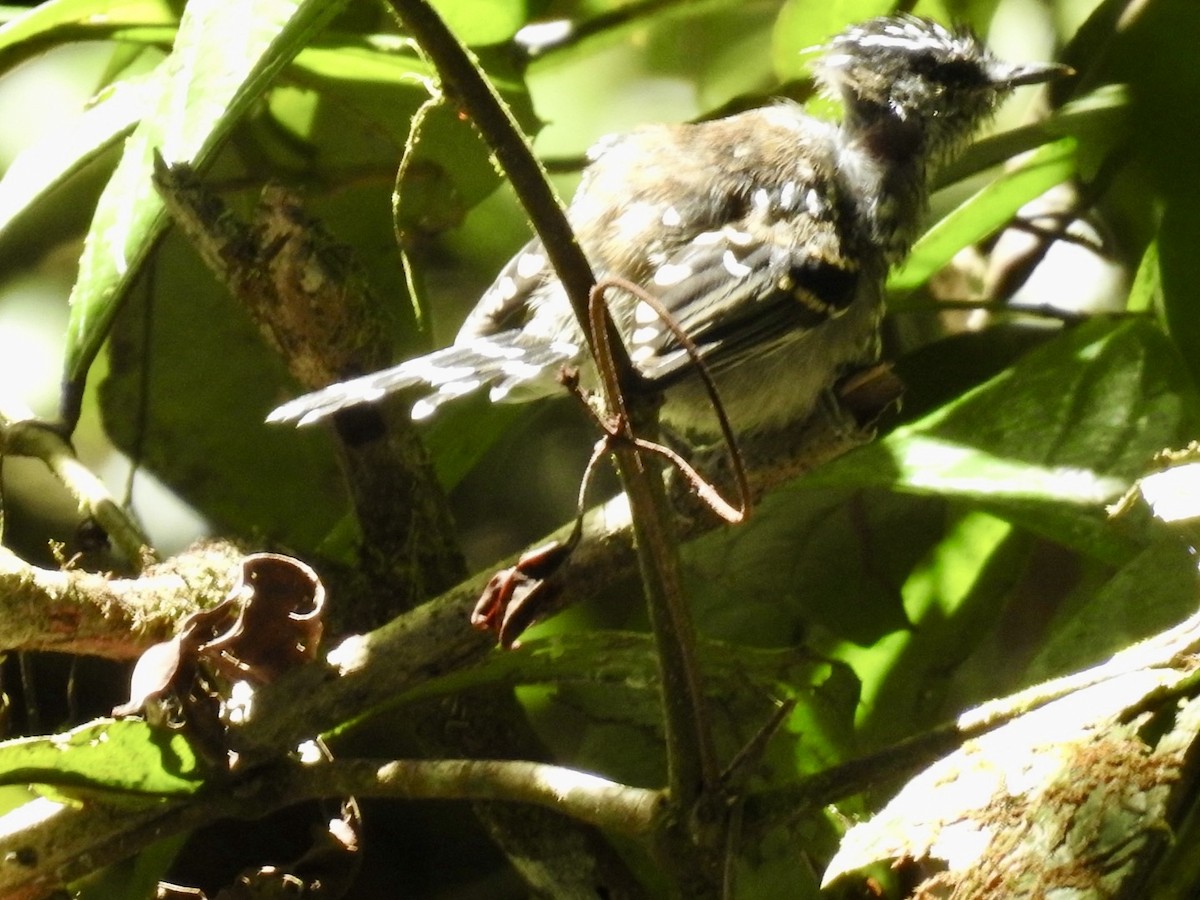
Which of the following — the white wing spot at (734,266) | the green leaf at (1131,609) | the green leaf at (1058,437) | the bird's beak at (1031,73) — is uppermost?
the bird's beak at (1031,73)

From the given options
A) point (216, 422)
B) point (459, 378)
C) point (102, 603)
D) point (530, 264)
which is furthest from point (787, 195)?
point (102, 603)

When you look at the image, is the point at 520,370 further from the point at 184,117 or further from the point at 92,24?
the point at 92,24

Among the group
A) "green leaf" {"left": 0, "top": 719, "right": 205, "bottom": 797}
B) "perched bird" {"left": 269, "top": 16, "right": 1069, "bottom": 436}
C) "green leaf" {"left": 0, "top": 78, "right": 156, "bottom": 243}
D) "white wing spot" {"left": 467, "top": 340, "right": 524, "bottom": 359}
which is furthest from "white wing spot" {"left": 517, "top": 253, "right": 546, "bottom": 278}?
"green leaf" {"left": 0, "top": 719, "right": 205, "bottom": 797}

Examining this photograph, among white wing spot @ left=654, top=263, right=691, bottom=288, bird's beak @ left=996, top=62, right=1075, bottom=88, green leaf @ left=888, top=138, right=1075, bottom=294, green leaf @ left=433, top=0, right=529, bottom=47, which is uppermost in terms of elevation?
green leaf @ left=433, top=0, right=529, bottom=47

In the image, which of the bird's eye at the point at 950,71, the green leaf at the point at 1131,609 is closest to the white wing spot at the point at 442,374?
the green leaf at the point at 1131,609

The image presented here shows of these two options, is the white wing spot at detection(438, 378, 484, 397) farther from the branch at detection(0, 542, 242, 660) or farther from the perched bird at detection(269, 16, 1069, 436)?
the branch at detection(0, 542, 242, 660)

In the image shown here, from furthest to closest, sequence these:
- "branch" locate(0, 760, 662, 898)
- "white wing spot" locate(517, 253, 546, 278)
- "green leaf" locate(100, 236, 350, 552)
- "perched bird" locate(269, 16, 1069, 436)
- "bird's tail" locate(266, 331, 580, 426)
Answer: "green leaf" locate(100, 236, 350, 552) → "white wing spot" locate(517, 253, 546, 278) → "perched bird" locate(269, 16, 1069, 436) → "bird's tail" locate(266, 331, 580, 426) → "branch" locate(0, 760, 662, 898)

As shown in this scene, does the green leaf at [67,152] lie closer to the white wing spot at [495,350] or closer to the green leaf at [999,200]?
the white wing spot at [495,350]
